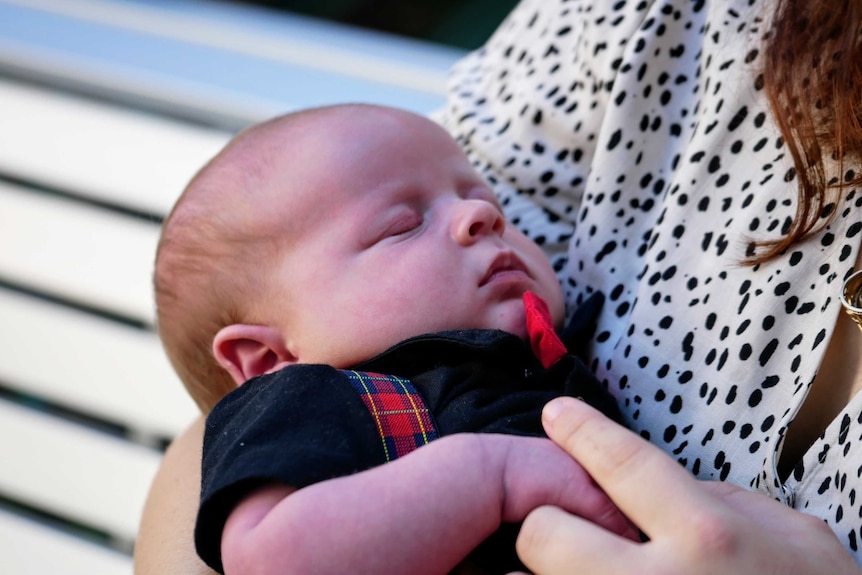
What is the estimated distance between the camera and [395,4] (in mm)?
2250

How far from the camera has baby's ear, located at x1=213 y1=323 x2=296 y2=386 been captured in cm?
101

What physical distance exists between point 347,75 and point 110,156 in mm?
514

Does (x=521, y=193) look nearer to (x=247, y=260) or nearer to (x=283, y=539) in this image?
(x=247, y=260)

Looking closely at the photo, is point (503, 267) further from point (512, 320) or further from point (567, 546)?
point (567, 546)

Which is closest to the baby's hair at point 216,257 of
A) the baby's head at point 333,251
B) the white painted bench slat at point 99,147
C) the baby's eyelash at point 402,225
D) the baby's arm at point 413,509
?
the baby's head at point 333,251

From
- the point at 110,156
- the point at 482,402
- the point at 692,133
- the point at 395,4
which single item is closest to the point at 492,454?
the point at 482,402

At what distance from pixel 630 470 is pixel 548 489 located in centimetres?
7

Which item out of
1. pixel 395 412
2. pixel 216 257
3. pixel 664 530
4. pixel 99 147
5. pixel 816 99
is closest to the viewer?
pixel 664 530

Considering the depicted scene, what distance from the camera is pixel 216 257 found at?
1.06 metres

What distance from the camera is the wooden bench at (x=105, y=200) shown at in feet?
6.16

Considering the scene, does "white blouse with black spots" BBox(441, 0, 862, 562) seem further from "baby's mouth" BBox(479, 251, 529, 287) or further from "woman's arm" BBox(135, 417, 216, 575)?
"woman's arm" BBox(135, 417, 216, 575)

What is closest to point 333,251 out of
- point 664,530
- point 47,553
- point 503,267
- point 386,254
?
point 386,254

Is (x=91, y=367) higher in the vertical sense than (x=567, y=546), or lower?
lower

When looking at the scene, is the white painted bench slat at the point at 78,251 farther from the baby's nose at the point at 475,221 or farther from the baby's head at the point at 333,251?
the baby's nose at the point at 475,221
